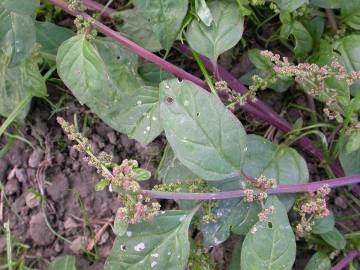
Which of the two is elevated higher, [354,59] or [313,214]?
[354,59]

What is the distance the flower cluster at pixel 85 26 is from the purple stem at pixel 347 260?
1.12 m

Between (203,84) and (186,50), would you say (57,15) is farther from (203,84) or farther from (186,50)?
(203,84)

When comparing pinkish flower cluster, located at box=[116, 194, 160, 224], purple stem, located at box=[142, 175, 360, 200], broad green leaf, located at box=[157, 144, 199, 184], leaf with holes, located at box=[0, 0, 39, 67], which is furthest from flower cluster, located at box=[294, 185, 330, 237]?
leaf with holes, located at box=[0, 0, 39, 67]

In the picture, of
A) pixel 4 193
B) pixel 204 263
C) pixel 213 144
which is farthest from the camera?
pixel 4 193

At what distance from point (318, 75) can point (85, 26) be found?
2.40 ft

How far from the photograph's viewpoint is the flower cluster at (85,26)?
1.64 meters

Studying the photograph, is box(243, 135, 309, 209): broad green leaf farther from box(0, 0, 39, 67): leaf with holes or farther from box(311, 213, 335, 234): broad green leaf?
box(0, 0, 39, 67): leaf with holes

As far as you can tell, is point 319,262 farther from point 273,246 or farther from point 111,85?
point 111,85

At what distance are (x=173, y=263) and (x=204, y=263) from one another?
0.24 m

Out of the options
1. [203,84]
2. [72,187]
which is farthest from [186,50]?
[72,187]

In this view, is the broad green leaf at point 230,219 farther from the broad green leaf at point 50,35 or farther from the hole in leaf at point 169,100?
the broad green leaf at point 50,35

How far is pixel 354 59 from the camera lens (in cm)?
174

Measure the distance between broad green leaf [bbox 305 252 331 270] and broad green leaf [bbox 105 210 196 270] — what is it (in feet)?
1.75

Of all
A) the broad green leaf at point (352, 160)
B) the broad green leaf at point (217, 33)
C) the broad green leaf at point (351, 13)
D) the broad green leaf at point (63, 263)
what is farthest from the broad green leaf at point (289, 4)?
the broad green leaf at point (63, 263)
